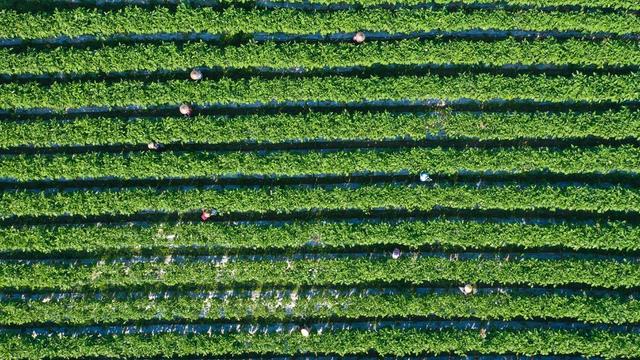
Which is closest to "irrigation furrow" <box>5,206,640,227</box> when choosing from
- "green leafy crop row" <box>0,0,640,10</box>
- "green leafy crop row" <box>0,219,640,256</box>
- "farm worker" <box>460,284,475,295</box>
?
"green leafy crop row" <box>0,219,640,256</box>

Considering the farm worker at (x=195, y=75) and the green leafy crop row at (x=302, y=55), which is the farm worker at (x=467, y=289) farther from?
the farm worker at (x=195, y=75)

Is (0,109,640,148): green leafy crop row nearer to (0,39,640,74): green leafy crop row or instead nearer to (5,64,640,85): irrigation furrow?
(5,64,640,85): irrigation furrow

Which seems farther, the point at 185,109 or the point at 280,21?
the point at 280,21

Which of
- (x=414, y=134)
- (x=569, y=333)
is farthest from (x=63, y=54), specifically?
(x=569, y=333)

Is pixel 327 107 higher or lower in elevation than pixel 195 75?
higher

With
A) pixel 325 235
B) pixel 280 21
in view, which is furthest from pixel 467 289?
pixel 280 21

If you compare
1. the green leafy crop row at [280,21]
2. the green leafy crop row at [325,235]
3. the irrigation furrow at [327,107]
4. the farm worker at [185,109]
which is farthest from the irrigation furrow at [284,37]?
the green leafy crop row at [325,235]

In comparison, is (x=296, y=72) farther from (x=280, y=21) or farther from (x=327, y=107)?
(x=280, y=21)
